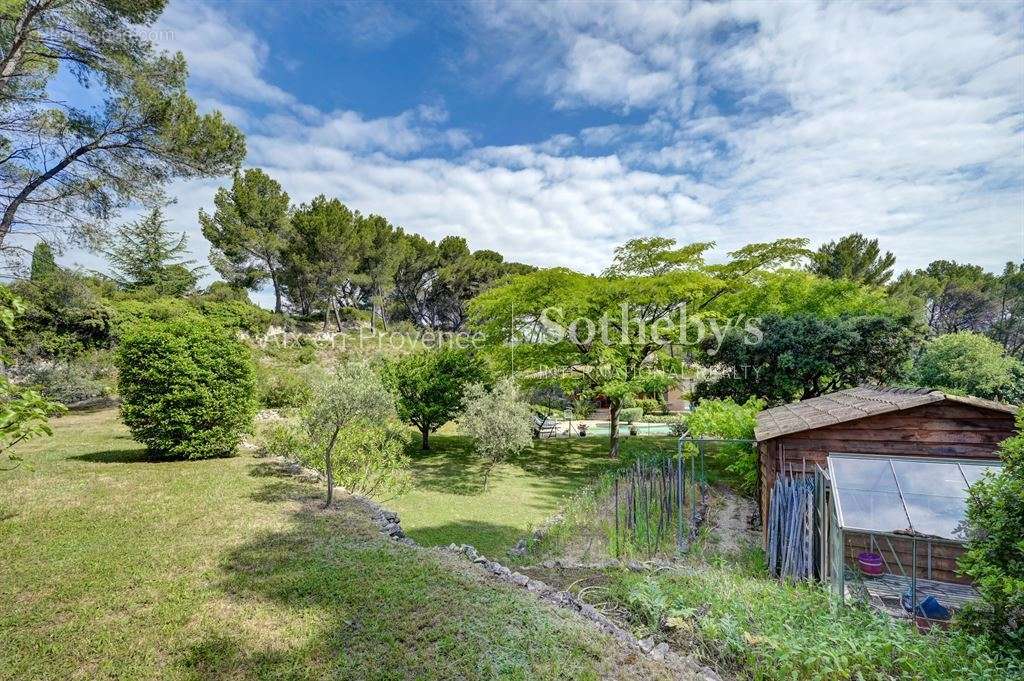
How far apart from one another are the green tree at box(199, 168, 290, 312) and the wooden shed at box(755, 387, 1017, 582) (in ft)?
111

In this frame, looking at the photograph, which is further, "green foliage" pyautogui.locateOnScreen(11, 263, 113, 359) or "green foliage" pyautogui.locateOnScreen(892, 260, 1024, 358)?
"green foliage" pyautogui.locateOnScreen(892, 260, 1024, 358)

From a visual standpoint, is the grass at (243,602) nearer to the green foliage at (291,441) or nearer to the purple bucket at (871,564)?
the green foliage at (291,441)

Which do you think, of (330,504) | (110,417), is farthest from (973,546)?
(110,417)

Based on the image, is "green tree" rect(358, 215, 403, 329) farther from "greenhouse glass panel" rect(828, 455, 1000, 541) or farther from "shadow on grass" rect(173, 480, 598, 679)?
"greenhouse glass panel" rect(828, 455, 1000, 541)

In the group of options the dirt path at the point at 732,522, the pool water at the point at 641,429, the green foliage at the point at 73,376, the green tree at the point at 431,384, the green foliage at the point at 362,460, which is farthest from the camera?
the pool water at the point at 641,429

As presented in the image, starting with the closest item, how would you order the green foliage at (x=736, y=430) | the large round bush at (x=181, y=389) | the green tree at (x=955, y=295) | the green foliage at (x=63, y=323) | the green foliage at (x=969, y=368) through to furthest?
the large round bush at (x=181, y=389) < the green foliage at (x=736, y=430) < the green foliage at (x=969, y=368) < the green foliage at (x=63, y=323) < the green tree at (x=955, y=295)

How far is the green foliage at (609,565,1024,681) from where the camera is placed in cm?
309

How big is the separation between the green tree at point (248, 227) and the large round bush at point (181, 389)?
23755 millimetres

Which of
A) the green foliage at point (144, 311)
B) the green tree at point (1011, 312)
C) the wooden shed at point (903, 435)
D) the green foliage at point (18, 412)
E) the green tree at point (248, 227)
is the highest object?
the green tree at point (248, 227)

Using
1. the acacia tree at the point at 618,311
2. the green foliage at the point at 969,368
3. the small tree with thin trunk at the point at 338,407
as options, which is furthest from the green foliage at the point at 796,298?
the small tree with thin trunk at the point at 338,407

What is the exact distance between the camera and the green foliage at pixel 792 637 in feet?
10.1

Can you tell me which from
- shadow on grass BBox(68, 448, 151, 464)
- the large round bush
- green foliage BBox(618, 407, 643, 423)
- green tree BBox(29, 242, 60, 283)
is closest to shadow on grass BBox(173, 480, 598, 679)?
the large round bush

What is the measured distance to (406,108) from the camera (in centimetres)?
1259

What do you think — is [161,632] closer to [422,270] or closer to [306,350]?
[306,350]
